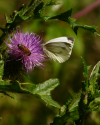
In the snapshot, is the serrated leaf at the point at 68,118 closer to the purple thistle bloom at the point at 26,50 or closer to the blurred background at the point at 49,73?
the purple thistle bloom at the point at 26,50

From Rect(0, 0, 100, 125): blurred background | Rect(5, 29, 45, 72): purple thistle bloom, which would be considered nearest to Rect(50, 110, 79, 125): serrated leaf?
Rect(5, 29, 45, 72): purple thistle bloom

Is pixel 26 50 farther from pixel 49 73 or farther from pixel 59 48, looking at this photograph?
pixel 49 73

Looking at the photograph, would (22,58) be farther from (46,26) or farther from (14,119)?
(14,119)

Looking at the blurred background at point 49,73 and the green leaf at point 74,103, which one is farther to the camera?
the blurred background at point 49,73

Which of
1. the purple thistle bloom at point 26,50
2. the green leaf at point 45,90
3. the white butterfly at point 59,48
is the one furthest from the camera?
the white butterfly at point 59,48

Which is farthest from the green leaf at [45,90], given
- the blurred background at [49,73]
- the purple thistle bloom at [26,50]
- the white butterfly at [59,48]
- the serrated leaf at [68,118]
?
the blurred background at [49,73]

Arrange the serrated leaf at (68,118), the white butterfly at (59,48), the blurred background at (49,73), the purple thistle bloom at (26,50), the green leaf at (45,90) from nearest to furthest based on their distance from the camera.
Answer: the green leaf at (45,90), the serrated leaf at (68,118), the purple thistle bloom at (26,50), the white butterfly at (59,48), the blurred background at (49,73)

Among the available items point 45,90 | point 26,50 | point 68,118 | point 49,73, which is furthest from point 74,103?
point 49,73
